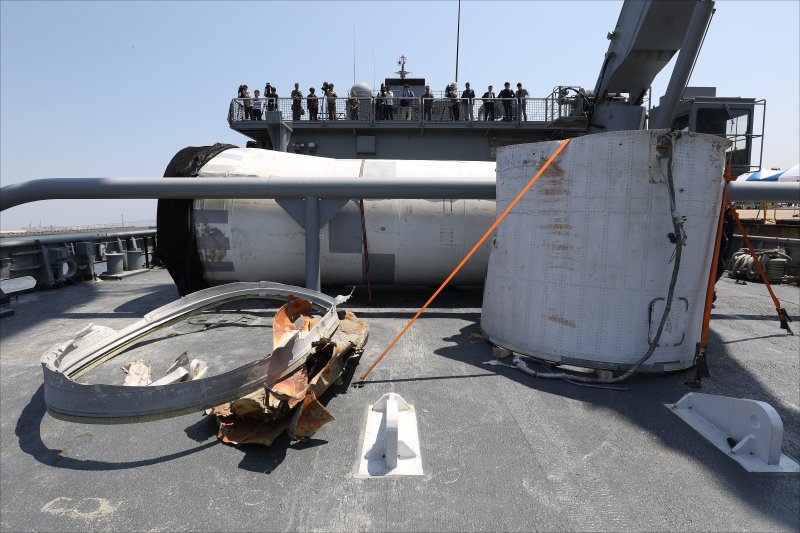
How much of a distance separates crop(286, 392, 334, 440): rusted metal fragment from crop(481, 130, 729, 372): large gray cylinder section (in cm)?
258

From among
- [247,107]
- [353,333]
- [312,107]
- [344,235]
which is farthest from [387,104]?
[353,333]

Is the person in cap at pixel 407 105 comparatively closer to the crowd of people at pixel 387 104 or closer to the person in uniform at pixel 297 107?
the crowd of people at pixel 387 104

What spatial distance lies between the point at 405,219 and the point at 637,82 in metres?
6.26

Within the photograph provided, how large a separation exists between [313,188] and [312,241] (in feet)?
2.90

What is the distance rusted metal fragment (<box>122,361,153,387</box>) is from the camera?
13.6 feet

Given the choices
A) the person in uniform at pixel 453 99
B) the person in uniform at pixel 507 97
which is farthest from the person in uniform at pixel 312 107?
the person in uniform at pixel 507 97

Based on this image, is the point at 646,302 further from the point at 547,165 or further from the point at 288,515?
the point at 288,515

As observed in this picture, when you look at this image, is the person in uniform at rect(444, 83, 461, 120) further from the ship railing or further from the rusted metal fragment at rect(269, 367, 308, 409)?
the rusted metal fragment at rect(269, 367, 308, 409)

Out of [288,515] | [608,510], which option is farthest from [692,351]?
[288,515]

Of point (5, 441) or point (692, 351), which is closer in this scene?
point (5, 441)

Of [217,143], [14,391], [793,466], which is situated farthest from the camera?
[217,143]

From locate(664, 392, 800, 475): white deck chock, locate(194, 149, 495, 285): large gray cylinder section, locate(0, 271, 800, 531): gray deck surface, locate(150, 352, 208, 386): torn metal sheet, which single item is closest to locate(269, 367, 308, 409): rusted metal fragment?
locate(0, 271, 800, 531): gray deck surface

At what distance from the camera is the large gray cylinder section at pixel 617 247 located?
4.21 metres

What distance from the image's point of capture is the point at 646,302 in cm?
429
